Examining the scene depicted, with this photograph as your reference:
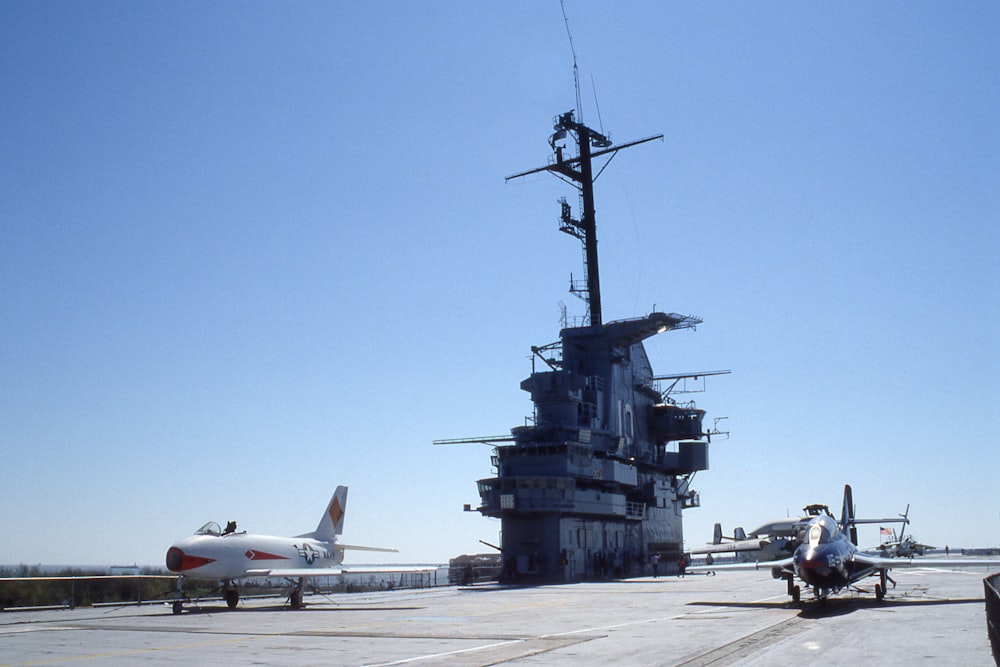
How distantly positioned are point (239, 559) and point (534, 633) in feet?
Result: 47.9

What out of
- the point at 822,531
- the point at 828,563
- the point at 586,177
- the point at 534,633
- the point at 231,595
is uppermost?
the point at 586,177

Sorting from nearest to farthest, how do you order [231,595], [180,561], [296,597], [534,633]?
1. [534,633]
2. [180,561]
3. [231,595]
4. [296,597]

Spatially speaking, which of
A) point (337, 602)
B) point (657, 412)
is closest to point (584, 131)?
point (657, 412)

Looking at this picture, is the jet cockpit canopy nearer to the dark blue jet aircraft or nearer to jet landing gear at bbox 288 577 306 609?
the dark blue jet aircraft

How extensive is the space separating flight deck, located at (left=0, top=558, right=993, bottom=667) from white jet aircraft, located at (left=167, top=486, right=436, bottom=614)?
1.10 meters

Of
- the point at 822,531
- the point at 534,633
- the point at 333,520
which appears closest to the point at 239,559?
the point at 333,520

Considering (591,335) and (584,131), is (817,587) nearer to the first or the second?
(591,335)

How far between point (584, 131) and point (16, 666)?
50223 mm

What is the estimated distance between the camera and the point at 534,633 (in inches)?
698

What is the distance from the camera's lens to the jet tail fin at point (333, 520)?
1411 inches

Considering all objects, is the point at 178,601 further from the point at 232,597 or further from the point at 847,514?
the point at 847,514

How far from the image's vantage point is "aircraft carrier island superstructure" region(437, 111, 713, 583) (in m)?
46.4

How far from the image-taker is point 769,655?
13078 mm

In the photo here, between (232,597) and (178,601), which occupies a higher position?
(178,601)
